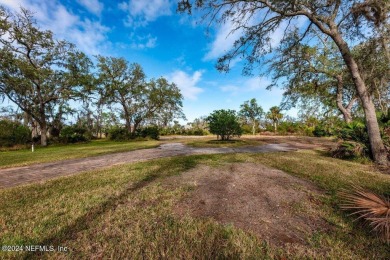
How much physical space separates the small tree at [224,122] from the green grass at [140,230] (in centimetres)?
1217

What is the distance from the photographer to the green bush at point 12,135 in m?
16.6

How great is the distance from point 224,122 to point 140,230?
14198mm

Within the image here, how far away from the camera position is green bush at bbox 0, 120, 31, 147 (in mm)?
16594

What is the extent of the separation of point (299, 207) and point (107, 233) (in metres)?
2.96

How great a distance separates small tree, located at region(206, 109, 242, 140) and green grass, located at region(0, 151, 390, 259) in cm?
1217

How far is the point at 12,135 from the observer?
17.2 meters

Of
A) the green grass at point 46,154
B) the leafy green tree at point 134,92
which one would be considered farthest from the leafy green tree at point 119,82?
the green grass at point 46,154

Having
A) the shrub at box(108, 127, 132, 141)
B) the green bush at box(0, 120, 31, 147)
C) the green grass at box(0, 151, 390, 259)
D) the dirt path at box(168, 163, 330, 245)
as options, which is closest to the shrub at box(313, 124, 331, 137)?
the green grass at box(0, 151, 390, 259)

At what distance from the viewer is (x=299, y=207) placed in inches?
115

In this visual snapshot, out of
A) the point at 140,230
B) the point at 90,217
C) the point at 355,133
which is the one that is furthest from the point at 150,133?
the point at 140,230

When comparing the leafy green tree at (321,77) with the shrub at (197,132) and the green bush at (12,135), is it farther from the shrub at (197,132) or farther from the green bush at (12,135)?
the shrub at (197,132)

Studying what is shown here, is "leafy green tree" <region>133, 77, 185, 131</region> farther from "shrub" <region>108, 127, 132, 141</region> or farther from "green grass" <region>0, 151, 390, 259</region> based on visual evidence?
"green grass" <region>0, 151, 390, 259</region>

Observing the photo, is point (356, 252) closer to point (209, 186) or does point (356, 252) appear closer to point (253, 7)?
point (209, 186)

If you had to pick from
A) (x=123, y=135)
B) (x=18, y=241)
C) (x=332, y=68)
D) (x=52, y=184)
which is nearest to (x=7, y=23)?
(x=123, y=135)
